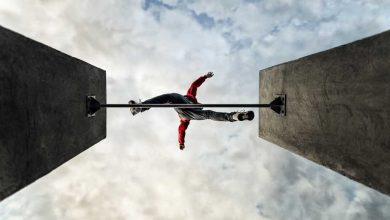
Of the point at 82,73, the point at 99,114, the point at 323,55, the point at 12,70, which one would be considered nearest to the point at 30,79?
the point at 12,70

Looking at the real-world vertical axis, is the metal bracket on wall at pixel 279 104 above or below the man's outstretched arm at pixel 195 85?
below

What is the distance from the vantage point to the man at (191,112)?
600 cm

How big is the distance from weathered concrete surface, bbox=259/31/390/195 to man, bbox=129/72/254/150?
3.12 ft

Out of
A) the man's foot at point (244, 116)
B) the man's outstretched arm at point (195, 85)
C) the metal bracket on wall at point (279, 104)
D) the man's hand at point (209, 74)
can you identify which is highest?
the man's hand at point (209, 74)

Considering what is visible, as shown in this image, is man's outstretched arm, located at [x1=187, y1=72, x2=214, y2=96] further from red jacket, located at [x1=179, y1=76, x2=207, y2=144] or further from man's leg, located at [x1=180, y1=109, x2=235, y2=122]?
man's leg, located at [x1=180, y1=109, x2=235, y2=122]

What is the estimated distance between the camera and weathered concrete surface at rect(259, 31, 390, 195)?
147 inches

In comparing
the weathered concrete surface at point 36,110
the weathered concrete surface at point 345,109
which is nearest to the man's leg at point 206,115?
the weathered concrete surface at point 345,109

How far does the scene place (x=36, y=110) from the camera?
4.28 metres

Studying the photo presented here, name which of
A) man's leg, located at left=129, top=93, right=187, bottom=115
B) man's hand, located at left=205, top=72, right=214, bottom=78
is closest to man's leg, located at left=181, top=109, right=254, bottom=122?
man's leg, located at left=129, top=93, right=187, bottom=115

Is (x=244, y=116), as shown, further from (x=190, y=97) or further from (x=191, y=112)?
(x=190, y=97)

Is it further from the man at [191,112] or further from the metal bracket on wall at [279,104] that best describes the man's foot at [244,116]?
the metal bracket on wall at [279,104]

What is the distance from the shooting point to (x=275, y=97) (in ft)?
22.0

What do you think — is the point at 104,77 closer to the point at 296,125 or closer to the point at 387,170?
the point at 296,125

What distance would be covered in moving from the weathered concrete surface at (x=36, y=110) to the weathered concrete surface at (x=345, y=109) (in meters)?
3.74
